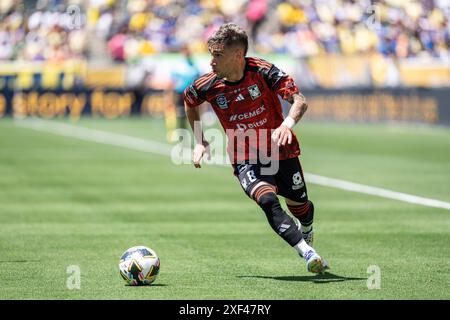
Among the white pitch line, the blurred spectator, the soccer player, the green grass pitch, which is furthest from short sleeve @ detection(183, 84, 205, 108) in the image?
the blurred spectator

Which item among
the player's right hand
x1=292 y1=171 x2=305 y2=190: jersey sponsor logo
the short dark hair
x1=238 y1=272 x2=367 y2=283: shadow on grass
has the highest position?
the short dark hair

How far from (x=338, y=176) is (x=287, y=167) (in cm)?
1107

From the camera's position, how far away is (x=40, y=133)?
34281mm

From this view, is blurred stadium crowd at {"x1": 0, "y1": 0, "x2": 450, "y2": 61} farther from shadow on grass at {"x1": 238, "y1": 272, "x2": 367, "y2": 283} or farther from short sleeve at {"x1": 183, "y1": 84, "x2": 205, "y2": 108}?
shadow on grass at {"x1": 238, "y1": 272, "x2": 367, "y2": 283}

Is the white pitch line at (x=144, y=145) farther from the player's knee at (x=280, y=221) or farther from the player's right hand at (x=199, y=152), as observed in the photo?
the player's knee at (x=280, y=221)

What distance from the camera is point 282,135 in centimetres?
921

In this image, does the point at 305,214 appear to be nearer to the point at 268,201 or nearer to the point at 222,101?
the point at 268,201

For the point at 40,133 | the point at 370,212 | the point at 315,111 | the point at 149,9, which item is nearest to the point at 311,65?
the point at 315,111

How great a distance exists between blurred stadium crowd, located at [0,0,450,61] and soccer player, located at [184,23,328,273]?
1233 inches

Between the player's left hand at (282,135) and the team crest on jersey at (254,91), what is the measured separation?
73cm

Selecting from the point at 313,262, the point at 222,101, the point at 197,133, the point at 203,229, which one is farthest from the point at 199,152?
the point at 203,229

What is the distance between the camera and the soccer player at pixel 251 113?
968 cm

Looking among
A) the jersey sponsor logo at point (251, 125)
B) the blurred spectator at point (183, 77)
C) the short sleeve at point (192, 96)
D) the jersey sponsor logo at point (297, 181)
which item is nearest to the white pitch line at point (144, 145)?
the blurred spectator at point (183, 77)

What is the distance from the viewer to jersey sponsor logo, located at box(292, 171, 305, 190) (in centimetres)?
1013
